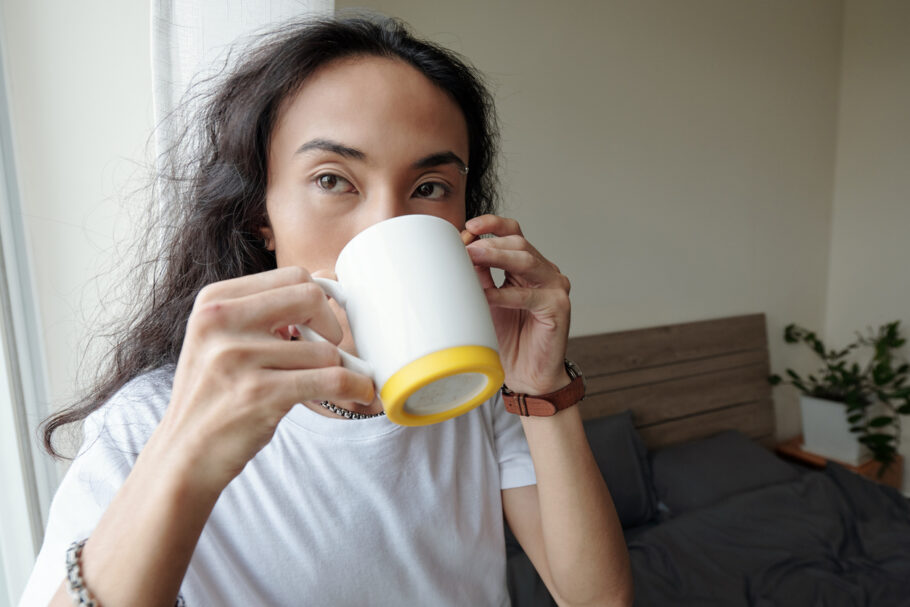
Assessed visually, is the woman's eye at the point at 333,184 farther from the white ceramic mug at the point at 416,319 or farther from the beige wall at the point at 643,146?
the beige wall at the point at 643,146

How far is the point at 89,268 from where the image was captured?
105 cm

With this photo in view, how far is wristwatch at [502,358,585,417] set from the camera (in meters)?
0.69

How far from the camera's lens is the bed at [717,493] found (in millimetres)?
1691

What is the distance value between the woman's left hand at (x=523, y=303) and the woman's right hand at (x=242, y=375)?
0.22 meters

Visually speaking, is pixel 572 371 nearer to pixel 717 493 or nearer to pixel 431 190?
pixel 431 190

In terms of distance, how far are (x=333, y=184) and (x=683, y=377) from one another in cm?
228

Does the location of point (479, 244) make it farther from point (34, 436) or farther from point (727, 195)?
point (727, 195)

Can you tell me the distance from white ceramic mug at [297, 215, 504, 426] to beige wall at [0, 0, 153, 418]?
0.82 meters

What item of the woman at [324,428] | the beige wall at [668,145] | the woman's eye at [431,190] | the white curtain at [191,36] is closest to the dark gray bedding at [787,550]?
the beige wall at [668,145]

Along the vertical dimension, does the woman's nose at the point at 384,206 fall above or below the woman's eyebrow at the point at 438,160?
below

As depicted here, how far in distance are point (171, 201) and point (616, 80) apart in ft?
6.21

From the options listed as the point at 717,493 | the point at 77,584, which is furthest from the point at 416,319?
the point at 717,493

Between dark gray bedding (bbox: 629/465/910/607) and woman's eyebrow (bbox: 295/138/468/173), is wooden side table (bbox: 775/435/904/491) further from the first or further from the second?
woman's eyebrow (bbox: 295/138/468/173)

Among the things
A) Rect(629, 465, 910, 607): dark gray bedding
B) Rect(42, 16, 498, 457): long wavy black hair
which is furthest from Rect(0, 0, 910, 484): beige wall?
Rect(629, 465, 910, 607): dark gray bedding
